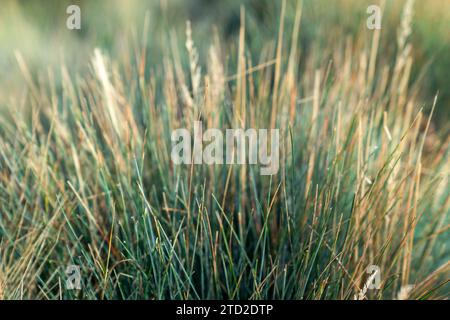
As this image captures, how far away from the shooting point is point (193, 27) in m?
2.86

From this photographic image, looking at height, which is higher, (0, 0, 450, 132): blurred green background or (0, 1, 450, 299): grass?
(0, 0, 450, 132): blurred green background

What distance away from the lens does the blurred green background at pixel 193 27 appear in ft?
7.40

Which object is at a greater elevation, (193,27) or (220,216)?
(193,27)

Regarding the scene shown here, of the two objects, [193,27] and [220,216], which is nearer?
[220,216]

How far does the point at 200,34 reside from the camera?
2.67 meters

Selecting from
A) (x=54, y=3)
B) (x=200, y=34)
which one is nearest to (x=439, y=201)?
(x=200, y=34)

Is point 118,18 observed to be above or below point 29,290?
above

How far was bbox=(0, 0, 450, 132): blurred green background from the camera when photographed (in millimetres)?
2256

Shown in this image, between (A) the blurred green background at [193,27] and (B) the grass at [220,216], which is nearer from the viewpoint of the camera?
(B) the grass at [220,216]

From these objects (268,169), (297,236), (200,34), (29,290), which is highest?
(200,34)

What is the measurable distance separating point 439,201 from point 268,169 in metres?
0.66

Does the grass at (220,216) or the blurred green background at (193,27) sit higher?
the blurred green background at (193,27)
